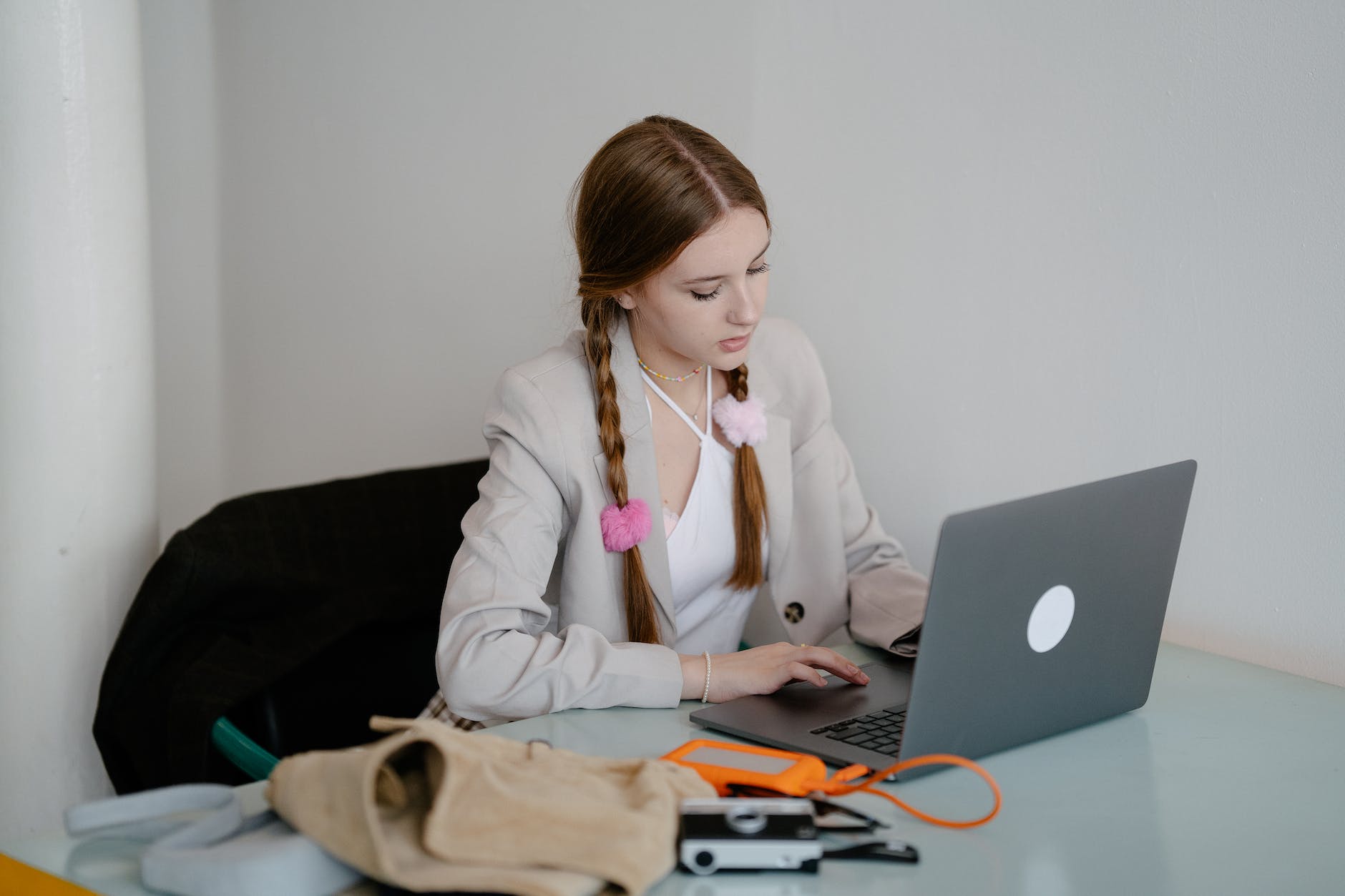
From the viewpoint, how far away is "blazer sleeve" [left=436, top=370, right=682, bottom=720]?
1.39m

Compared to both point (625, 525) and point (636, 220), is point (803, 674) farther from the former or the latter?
point (636, 220)

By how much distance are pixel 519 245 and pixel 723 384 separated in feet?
2.57

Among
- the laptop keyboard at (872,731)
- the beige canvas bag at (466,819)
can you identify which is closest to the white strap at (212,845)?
the beige canvas bag at (466,819)

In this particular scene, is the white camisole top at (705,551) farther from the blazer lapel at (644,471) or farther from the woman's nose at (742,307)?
the woman's nose at (742,307)

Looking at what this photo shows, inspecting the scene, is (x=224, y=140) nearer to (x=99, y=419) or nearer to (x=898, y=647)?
(x=99, y=419)

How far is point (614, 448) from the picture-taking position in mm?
1666

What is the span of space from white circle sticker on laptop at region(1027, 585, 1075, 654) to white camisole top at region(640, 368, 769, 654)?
2.10ft

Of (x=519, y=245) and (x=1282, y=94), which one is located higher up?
(x=1282, y=94)

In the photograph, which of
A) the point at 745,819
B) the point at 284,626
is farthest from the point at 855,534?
the point at 745,819

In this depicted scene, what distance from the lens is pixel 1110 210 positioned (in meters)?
1.77

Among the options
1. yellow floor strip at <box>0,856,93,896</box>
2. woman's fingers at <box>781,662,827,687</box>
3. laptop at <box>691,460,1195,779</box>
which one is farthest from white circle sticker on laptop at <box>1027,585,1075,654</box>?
yellow floor strip at <box>0,856,93,896</box>

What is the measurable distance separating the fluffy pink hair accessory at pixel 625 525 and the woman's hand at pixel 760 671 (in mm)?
227

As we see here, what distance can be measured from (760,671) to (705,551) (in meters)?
0.38

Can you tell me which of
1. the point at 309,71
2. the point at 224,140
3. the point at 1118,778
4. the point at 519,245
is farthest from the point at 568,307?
the point at 1118,778
